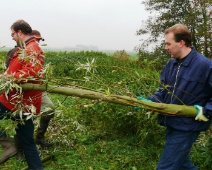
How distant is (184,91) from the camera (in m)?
3.19

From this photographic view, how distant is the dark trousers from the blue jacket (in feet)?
5.07

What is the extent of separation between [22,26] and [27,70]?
0.64 meters

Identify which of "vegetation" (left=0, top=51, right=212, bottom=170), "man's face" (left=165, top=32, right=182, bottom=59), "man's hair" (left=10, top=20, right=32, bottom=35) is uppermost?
"man's hair" (left=10, top=20, right=32, bottom=35)

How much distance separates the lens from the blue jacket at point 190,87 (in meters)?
3.13

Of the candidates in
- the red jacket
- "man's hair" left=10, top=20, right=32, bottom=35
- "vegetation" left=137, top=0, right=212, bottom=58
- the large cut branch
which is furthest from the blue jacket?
"vegetation" left=137, top=0, right=212, bottom=58

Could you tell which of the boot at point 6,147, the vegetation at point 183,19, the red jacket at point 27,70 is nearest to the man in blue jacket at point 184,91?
the red jacket at point 27,70

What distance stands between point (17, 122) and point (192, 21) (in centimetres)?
1710

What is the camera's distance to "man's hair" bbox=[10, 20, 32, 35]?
12.8 ft

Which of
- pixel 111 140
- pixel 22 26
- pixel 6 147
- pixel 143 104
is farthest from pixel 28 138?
pixel 111 140

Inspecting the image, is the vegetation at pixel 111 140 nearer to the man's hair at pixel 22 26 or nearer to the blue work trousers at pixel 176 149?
the man's hair at pixel 22 26

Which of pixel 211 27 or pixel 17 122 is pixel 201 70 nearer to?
pixel 17 122

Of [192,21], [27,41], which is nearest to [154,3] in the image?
[192,21]

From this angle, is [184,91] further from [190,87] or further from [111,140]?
[111,140]

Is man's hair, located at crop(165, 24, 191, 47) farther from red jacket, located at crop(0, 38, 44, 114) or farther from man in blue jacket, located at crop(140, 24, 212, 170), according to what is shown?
red jacket, located at crop(0, 38, 44, 114)
